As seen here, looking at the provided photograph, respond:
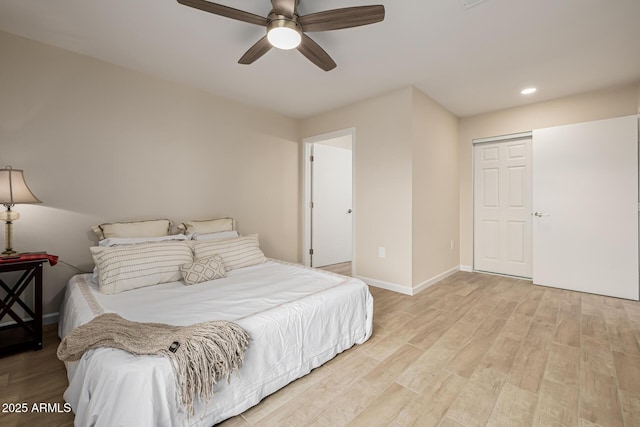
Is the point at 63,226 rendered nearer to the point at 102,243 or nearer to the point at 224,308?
the point at 102,243

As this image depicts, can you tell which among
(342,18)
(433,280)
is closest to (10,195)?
(342,18)

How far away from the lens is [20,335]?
2096 mm

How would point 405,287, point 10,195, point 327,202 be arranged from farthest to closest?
point 327,202, point 405,287, point 10,195

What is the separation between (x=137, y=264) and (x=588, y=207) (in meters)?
4.84

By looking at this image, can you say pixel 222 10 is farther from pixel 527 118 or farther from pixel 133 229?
pixel 527 118

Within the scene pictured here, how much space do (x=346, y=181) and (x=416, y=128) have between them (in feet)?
6.83

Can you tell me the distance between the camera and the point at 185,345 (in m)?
1.21

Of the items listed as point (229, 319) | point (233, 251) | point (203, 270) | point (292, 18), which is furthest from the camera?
point (233, 251)

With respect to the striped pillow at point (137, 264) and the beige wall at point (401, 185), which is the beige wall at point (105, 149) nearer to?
the striped pillow at point (137, 264)

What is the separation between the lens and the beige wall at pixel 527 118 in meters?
3.21

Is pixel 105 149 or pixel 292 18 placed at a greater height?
pixel 292 18

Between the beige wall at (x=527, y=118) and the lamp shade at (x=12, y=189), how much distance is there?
5.07m

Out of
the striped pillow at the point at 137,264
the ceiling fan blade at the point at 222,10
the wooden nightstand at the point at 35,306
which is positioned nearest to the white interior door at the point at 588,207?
the ceiling fan blade at the point at 222,10

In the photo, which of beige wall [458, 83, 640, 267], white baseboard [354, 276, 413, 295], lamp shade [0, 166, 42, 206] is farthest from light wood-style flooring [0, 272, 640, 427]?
beige wall [458, 83, 640, 267]
